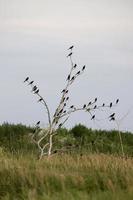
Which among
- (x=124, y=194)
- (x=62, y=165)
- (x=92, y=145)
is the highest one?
(x=92, y=145)

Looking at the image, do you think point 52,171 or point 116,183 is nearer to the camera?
point 116,183

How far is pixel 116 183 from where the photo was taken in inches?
385

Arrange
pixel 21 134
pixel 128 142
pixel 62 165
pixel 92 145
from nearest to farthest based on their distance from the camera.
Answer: pixel 62 165, pixel 92 145, pixel 21 134, pixel 128 142

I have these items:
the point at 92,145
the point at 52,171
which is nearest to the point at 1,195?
the point at 52,171

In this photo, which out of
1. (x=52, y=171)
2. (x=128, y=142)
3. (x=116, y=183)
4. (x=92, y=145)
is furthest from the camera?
(x=128, y=142)

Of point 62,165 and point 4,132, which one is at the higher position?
point 4,132

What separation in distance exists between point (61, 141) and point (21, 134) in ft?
4.41

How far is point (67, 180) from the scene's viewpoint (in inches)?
397

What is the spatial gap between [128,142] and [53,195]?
1262cm

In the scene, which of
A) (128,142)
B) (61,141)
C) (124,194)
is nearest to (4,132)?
(61,141)

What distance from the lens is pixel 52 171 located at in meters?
10.7

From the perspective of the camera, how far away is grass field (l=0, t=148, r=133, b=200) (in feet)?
29.9

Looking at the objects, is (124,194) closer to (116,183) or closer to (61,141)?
(116,183)

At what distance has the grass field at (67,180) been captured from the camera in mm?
9102
